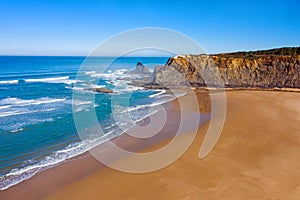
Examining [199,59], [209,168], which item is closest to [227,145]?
[209,168]

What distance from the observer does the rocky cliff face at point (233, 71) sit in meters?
32.7

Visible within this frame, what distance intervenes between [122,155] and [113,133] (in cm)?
335

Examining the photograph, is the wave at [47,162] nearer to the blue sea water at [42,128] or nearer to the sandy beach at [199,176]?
the blue sea water at [42,128]

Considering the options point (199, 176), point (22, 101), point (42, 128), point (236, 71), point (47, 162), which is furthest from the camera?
→ point (236, 71)

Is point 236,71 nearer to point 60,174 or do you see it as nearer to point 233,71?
point 233,71

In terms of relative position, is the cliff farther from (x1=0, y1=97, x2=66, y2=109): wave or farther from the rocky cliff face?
(x1=0, y1=97, x2=66, y2=109): wave

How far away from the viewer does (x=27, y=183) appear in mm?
8805

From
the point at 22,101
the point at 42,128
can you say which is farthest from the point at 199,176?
the point at 22,101

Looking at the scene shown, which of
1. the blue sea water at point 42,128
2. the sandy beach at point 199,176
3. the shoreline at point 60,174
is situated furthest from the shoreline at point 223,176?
the blue sea water at point 42,128

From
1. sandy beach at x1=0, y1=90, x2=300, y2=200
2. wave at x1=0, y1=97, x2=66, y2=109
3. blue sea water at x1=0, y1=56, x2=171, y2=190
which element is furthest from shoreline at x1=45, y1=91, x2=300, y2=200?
wave at x1=0, y1=97, x2=66, y2=109

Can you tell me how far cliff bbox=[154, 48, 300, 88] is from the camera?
32713mm

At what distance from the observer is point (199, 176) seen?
9109mm

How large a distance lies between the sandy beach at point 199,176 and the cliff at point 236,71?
2108cm

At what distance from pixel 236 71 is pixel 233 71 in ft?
1.36
